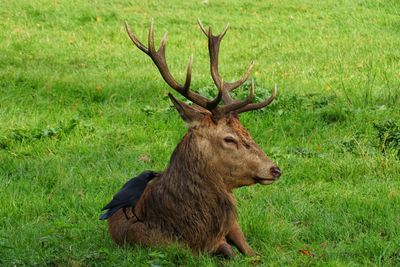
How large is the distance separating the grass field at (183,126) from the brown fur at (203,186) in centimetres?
13

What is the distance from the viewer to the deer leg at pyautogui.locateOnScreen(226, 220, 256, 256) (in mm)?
6227

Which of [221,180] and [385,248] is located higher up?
[221,180]

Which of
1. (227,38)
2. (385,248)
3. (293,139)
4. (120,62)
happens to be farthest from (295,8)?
(385,248)

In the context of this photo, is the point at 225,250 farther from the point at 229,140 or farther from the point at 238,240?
the point at 229,140

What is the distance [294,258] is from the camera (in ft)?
20.0

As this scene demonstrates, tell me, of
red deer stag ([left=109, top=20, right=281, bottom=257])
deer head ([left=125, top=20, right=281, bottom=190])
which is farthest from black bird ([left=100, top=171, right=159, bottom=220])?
deer head ([left=125, top=20, right=281, bottom=190])

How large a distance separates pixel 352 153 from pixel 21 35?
26.3 ft

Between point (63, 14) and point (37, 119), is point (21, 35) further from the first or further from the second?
point (37, 119)

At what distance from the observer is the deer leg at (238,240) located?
623 centimetres

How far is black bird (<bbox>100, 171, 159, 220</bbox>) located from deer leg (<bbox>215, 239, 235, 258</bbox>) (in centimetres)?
69

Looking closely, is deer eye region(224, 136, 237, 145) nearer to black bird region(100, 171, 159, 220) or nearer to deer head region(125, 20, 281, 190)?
deer head region(125, 20, 281, 190)

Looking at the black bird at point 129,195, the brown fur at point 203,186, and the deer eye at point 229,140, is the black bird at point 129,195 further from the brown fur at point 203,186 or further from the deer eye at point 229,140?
the deer eye at point 229,140

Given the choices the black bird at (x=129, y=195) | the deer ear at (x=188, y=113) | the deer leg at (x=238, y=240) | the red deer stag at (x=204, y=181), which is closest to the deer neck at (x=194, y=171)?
the red deer stag at (x=204, y=181)

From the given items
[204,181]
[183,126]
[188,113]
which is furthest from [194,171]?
[183,126]
